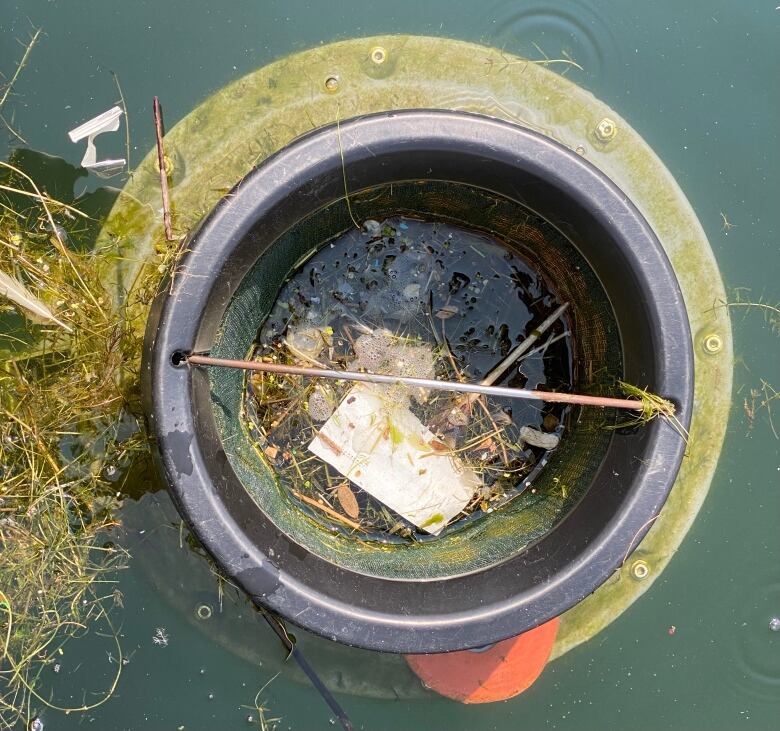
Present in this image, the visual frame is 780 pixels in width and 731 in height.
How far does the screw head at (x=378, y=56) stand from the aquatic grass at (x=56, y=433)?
702mm

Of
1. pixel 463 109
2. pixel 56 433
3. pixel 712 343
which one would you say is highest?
pixel 463 109

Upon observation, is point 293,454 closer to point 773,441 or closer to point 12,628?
point 12,628

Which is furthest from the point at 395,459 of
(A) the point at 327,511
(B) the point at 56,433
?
(B) the point at 56,433

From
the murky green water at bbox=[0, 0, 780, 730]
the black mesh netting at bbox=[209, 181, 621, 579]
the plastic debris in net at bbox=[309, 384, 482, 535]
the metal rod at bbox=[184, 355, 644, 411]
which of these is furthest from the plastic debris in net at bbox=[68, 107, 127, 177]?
the plastic debris in net at bbox=[309, 384, 482, 535]

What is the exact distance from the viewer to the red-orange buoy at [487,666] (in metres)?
1.56

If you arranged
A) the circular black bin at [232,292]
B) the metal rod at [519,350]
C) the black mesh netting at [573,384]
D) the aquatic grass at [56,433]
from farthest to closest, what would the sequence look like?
the metal rod at [519,350] → the aquatic grass at [56,433] → the black mesh netting at [573,384] → the circular black bin at [232,292]

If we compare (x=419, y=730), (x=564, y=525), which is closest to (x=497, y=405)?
(x=564, y=525)

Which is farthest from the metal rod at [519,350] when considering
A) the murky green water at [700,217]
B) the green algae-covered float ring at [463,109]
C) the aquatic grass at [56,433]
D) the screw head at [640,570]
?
the aquatic grass at [56,433]

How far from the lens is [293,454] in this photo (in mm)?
1582

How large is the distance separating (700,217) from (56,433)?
146 centimetres

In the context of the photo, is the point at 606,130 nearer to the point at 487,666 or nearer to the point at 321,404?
the point at 321,404

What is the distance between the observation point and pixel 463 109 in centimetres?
150

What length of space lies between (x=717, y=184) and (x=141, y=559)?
149 cm

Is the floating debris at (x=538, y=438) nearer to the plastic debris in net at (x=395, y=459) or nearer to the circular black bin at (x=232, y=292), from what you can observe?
the plastic debris in net at (x=395, y=459)
